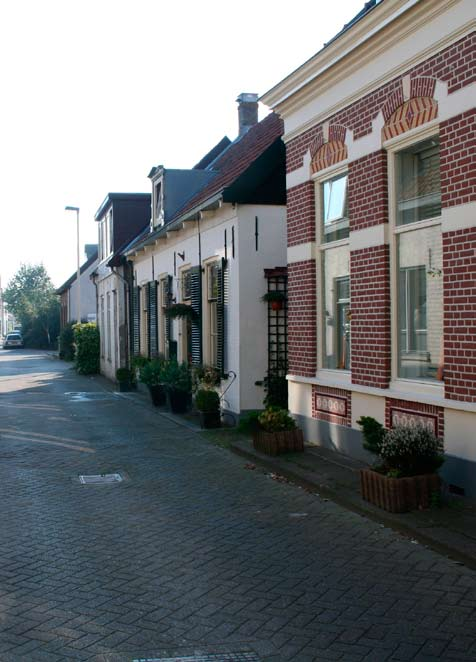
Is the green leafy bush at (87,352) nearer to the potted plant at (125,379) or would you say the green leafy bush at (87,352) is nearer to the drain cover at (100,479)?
the potted plant at (125,379)

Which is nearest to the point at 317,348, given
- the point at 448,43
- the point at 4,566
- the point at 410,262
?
the point at 410,262

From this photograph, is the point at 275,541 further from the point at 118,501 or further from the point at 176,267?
the point at 176,267

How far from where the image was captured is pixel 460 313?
25.1 feet

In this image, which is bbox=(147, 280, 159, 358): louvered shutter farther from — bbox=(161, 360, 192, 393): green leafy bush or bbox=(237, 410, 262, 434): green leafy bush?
bbox=(237, 410, 262, 434): green leafy bush

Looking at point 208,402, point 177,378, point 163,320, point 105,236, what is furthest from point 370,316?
→ point 105,236

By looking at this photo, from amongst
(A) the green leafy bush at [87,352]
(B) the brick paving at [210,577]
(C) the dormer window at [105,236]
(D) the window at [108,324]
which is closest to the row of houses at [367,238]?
(B) the brick paving at [210,577]

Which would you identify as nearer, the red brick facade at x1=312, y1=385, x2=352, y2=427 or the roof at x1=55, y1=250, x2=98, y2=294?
the red brick facade at x1=312, y1=385, x2=352, y2=427

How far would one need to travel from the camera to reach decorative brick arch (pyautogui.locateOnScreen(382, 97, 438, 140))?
817 centimetres

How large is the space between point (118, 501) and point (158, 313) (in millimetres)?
13720

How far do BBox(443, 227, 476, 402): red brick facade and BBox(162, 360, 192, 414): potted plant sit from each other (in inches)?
388

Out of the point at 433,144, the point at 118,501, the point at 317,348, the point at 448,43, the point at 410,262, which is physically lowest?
the point at 118,501

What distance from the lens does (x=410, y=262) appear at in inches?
348

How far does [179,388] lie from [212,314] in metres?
1.86

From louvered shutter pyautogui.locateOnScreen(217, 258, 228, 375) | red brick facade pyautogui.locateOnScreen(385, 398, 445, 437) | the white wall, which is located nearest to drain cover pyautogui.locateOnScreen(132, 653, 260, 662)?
red brick facade pyautogui.locateOnScreen(385, 398, 445, 437)
